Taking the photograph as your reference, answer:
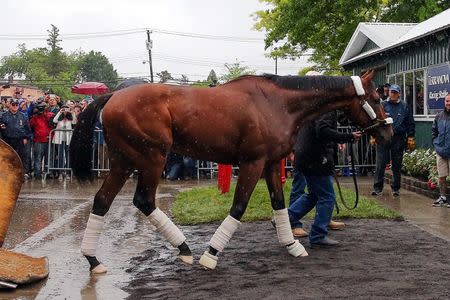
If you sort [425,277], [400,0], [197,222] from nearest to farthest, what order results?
[425,277] → [197,222] → [400,0]

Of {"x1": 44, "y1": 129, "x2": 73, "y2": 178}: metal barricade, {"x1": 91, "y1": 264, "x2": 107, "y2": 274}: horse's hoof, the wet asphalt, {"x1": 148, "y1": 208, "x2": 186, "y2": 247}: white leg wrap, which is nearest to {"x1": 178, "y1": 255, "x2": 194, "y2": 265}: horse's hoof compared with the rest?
{"x1": 148, "y1": 208, "x2": 186, "y2": 247}: white leg wrap

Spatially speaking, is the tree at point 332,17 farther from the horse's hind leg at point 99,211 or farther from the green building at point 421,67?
the horse's hind leg at point 99,211

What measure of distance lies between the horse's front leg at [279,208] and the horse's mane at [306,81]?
82 cm

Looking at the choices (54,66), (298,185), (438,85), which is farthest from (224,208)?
(54,66)

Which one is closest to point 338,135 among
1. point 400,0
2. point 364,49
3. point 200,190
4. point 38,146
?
point 200,190

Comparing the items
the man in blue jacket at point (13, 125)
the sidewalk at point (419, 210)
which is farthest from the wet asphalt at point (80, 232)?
the man in blue jacket at point (13, 125)

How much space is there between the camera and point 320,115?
613 cm

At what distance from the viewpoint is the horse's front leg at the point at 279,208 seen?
5.91m

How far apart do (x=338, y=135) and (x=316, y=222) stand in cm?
101

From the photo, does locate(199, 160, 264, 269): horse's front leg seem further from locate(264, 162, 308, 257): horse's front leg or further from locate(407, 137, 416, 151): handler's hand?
locate(407, 137, 416, 151): handler's hand

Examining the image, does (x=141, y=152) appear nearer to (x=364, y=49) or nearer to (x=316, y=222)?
(x=316, y=222)

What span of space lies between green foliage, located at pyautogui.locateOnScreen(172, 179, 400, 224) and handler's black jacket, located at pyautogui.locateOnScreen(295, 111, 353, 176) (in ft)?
6.64

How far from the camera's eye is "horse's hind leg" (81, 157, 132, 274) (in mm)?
5523

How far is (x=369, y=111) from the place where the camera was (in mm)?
6094
